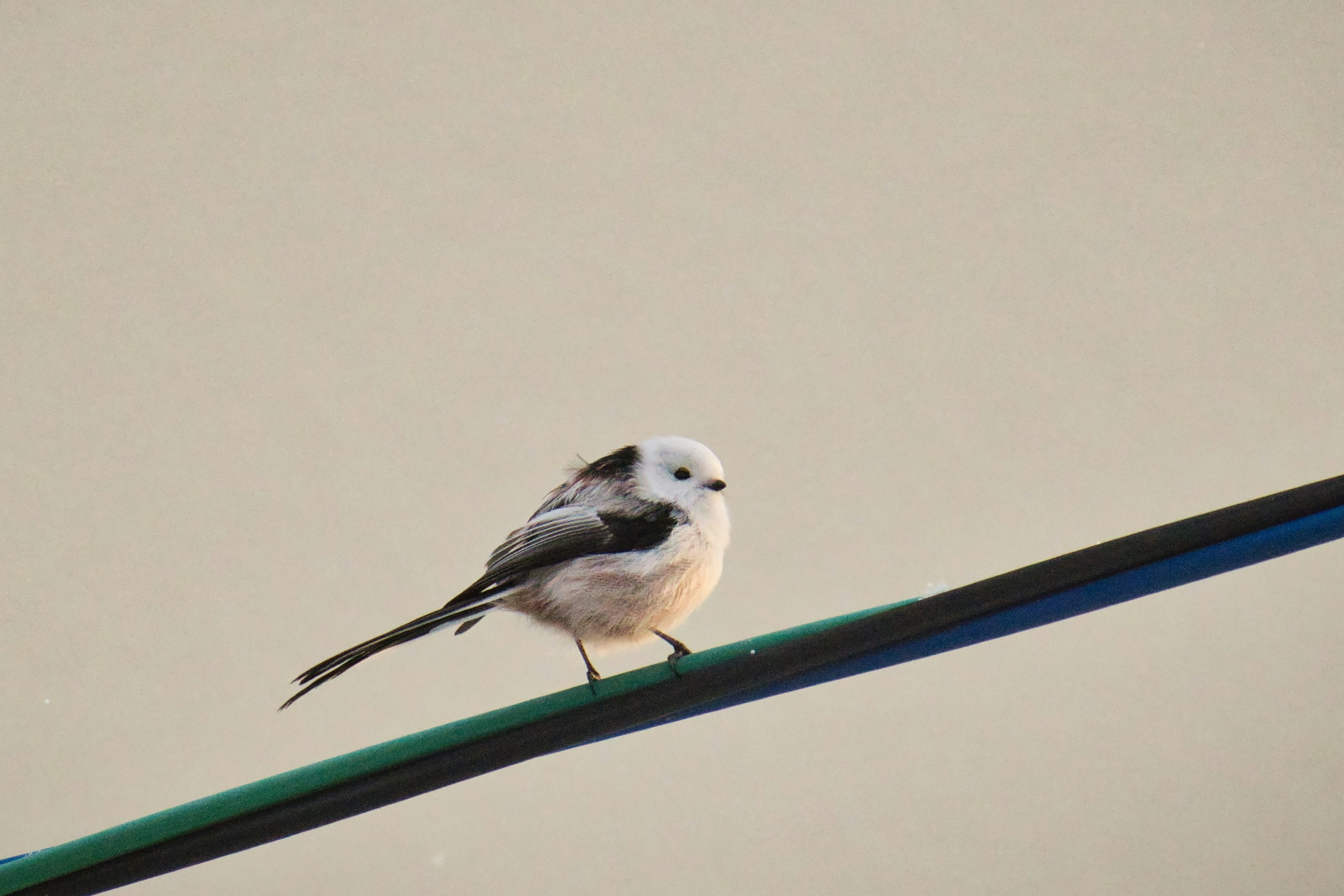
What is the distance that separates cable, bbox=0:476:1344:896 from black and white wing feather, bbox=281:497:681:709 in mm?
255

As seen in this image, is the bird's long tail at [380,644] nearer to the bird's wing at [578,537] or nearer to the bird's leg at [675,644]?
the bird's wing at [578,537]

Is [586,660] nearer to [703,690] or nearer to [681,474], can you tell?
[681,474]

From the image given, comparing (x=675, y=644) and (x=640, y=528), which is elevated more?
(x=640, y=528)

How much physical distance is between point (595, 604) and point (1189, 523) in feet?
2.33

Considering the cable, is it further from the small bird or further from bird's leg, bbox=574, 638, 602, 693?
bird's leg, bbox=574, 638, 602, 693

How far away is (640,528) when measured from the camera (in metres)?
1.22

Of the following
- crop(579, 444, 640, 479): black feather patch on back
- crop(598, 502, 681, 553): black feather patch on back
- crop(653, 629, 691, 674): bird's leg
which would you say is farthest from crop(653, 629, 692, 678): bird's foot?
crop(579, 444, 640, 479): black feather patch on back

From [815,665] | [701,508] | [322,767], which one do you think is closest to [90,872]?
[322,767]

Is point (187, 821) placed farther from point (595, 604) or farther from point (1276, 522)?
point (1276, 522)

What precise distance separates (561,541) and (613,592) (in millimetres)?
98

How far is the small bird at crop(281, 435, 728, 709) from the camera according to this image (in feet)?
3.86

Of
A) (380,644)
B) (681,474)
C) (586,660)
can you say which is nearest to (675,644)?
(586,660)

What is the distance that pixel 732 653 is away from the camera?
84cm

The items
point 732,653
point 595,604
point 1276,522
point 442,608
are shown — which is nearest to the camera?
point 1276,522
